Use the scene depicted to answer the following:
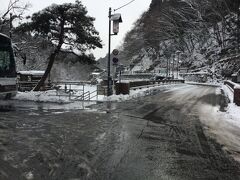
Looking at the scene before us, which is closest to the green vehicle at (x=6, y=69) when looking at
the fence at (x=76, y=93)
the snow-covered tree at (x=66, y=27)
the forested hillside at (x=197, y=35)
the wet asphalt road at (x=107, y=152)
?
the wet asphalt road at (x=107, y=152)

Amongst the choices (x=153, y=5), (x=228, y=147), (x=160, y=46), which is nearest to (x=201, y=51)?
(x=160, y=46)

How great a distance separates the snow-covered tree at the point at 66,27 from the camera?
25297 millimetres

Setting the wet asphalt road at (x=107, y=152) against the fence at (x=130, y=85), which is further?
the fence at (x=130, y=85)

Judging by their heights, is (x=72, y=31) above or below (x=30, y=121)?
above

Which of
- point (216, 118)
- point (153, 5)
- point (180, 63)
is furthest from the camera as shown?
point (153, 5)

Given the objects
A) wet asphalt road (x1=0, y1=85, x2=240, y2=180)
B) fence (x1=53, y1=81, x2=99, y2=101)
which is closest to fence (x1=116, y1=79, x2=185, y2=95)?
fence (x1=53, y1=81, x2=99, y2=101)

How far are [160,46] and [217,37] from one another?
34.7 m

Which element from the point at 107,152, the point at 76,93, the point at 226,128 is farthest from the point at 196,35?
the point at 107,152

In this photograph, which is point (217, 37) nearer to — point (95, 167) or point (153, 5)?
point (153, 5)

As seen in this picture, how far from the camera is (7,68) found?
16547 mm

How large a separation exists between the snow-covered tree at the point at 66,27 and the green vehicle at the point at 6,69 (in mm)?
9039

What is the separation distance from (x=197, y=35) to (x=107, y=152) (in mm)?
89765

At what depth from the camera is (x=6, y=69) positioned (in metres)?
16.5

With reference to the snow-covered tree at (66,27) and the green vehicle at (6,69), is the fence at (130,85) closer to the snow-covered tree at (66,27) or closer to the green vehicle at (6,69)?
the snow-covered tree at (66,27)
